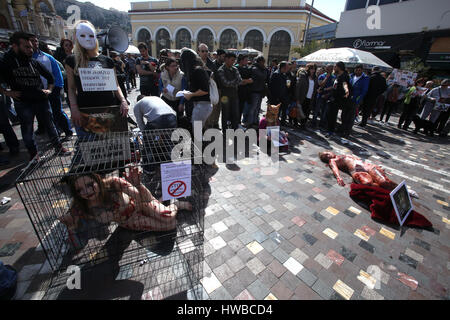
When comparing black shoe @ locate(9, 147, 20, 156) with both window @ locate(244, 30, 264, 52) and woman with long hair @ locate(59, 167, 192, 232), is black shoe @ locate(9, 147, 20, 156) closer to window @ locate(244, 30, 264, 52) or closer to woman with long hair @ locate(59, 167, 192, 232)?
woman with long hair @ locate(59, 167, 192, 232)

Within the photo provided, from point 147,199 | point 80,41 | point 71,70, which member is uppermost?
point 80,41

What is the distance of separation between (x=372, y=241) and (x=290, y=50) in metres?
29.6

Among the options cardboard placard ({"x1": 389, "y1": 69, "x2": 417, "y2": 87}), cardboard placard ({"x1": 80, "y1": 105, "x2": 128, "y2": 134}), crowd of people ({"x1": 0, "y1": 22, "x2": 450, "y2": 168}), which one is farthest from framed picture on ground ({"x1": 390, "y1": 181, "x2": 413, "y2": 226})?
cardboard placard ({"x1": 389, "y1": 69, "x2": 417, "y2": 87})

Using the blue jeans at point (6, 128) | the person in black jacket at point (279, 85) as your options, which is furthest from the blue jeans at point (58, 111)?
the person in black jacket at point (279, 85)

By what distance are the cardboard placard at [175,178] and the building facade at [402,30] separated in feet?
58.7

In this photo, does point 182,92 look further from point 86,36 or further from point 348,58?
point 348,58

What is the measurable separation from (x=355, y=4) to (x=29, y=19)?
121 feet

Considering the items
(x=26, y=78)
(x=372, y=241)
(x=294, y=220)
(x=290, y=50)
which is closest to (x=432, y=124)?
(x=372, y=241)

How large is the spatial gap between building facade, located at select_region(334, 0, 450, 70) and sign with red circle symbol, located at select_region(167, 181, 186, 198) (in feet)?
58.9

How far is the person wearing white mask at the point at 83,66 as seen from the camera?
2311 millimetres

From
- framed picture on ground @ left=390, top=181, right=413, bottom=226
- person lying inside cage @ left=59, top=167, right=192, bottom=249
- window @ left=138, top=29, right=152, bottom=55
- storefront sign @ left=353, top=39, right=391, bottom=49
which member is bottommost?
framed picture on ground @ left=390, top=181, right=413, bottom=226

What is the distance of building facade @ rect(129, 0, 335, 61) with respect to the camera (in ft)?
85.5

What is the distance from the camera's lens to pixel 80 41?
230 cm
